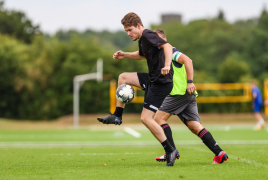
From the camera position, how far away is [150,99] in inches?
234

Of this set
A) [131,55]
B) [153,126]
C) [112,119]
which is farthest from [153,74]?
[112,119]

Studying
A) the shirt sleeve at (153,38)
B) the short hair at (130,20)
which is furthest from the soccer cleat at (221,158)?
the short hair at (130,20)

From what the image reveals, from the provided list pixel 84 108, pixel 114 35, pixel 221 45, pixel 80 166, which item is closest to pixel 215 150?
pixel 80 166

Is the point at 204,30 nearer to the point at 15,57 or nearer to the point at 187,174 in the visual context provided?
the point at 15,57

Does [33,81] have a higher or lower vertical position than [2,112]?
higher

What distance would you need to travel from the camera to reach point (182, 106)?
19.6ft

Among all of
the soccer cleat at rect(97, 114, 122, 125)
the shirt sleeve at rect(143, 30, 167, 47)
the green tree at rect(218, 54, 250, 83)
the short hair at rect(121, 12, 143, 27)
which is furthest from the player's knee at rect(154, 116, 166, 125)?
the green tree at rect(218, 54, 250, 83)

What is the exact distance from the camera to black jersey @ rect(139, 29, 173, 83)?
575 cm

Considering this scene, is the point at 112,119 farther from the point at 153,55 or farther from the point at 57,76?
Result: the point at 57,76

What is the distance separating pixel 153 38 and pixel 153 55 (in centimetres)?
26

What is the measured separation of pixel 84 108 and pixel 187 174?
2796 cm

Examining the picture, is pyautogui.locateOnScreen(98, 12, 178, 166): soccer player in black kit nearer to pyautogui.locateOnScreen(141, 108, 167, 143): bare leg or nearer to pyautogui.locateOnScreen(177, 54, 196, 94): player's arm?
pyautogui.locateOnScreen(141, 108, 167, 143): bare leg

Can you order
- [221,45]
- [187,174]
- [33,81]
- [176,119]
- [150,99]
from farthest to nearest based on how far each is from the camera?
[221,45] → [33,81] → [176,119] → [150,99] → [187,174]

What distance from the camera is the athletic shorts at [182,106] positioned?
5.90m
